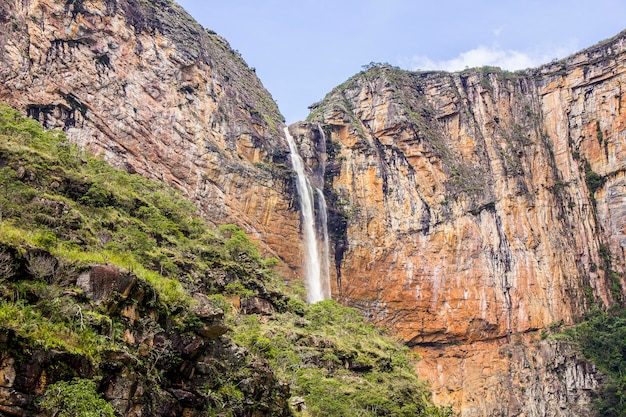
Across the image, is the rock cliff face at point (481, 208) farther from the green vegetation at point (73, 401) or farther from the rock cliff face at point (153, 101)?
the green vegetation at point (73, 401)

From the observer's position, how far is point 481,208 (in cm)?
4525

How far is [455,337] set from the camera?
41406mm

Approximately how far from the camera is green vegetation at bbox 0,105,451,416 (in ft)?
37.0

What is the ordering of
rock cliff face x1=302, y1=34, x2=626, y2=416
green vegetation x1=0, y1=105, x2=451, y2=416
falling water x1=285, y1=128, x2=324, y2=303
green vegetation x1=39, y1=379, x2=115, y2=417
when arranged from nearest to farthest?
green vegetation x1=39, y1=379, x2=115, y2=417 < green vegetation x1=0, y1=105, x2=451, y2=416 < falling water x1=285, y1=128, x2=324, y2=303 < rock cliff face x1=302, y1=34, x2=626, y2=416

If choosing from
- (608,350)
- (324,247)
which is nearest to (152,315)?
(324,247)

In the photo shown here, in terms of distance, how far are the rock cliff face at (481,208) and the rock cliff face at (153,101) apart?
6545 millimetres

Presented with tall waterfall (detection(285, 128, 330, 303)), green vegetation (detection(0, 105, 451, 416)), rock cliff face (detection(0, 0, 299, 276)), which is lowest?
green vegetation (detection(0, 105, 451, 416))

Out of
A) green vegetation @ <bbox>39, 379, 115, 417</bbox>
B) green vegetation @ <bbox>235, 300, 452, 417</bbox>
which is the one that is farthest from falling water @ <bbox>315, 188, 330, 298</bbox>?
green vegetation @ <bbox>39, 379, 115, 417</bbox>

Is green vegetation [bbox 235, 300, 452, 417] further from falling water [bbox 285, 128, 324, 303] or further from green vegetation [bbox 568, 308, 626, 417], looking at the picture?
green vegetation [bbox 568, 308, 626, 417]

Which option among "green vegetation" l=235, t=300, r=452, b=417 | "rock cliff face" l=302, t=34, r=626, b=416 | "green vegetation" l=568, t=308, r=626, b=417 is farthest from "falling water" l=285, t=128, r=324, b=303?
"green vegetation" l=568, t=308, r=626, b=417

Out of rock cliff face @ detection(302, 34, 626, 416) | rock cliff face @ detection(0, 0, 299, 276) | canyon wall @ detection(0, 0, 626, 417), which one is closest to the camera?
rock cliff face @ detection(0, 0, 299, 276)

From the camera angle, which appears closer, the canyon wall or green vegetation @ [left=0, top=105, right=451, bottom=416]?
green vegetation @ [left=0, top=105, right=451, bottom=416]

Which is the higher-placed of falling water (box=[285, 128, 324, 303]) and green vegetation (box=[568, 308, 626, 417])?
falling water (box=[285, 128, 324, 303])

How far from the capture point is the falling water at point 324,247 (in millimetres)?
41088
